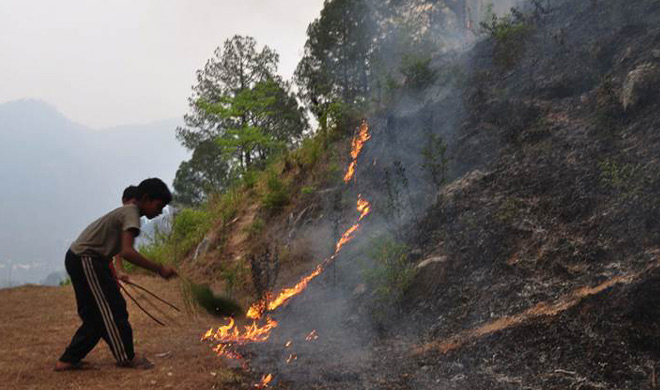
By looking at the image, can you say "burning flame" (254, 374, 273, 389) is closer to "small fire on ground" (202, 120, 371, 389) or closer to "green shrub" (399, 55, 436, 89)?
"small fire on ground" (202, 120, 371, 389)

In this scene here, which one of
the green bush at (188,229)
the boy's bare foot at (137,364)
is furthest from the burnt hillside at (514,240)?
the green bush at (188,229)

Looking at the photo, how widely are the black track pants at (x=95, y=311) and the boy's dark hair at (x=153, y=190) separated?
69 cm

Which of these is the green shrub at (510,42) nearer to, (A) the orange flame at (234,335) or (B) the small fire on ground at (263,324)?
(B) the small fire on ground at (263,324)

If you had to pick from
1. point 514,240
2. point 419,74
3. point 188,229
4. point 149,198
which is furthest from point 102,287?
point 188,229

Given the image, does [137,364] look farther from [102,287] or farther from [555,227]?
[555,227]

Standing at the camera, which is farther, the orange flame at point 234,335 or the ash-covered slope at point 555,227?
the orange flame at point 234,335

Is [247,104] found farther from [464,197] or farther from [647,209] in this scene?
[647,209]

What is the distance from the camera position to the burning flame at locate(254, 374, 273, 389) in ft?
11.6

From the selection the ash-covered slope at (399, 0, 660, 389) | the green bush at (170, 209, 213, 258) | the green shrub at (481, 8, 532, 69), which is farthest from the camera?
the green bush at (170, 209, 213, 258)

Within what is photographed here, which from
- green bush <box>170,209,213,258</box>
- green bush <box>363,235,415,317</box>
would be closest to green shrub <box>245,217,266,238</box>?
green bush <box>170,209,213,258</box>

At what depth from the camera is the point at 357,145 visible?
31.7 ft

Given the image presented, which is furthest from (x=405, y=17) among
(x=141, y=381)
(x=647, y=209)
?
(x=141, y=381)

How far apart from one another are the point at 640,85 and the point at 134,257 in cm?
554

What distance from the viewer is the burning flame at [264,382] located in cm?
354
